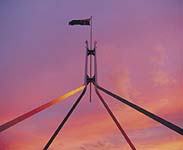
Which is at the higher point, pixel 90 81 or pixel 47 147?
pixel 90 81

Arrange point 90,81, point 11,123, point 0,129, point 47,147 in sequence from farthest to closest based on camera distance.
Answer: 1. point 90,81
2. point 47,147
3. point 11,123
4. point 0,129

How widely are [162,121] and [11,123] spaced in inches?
270

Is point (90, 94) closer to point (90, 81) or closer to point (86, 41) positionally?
point (90, 81)

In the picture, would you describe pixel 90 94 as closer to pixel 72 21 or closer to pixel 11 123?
pixel 72 21

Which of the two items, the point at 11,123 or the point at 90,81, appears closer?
the point at 11,123

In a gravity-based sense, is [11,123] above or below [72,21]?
below

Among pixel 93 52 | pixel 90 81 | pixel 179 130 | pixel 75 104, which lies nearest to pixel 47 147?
pixel 75 104

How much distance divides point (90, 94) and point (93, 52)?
3.28 m

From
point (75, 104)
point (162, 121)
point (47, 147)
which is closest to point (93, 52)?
point (75, 104)

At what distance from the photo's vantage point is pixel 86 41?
3784cm

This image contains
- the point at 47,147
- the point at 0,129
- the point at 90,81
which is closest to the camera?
the point at 0,129

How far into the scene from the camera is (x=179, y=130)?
20828 millimetres

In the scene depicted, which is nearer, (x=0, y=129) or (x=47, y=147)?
(x=0, y=129)

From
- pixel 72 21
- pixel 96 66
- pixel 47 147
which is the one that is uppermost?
pixel 72 21
